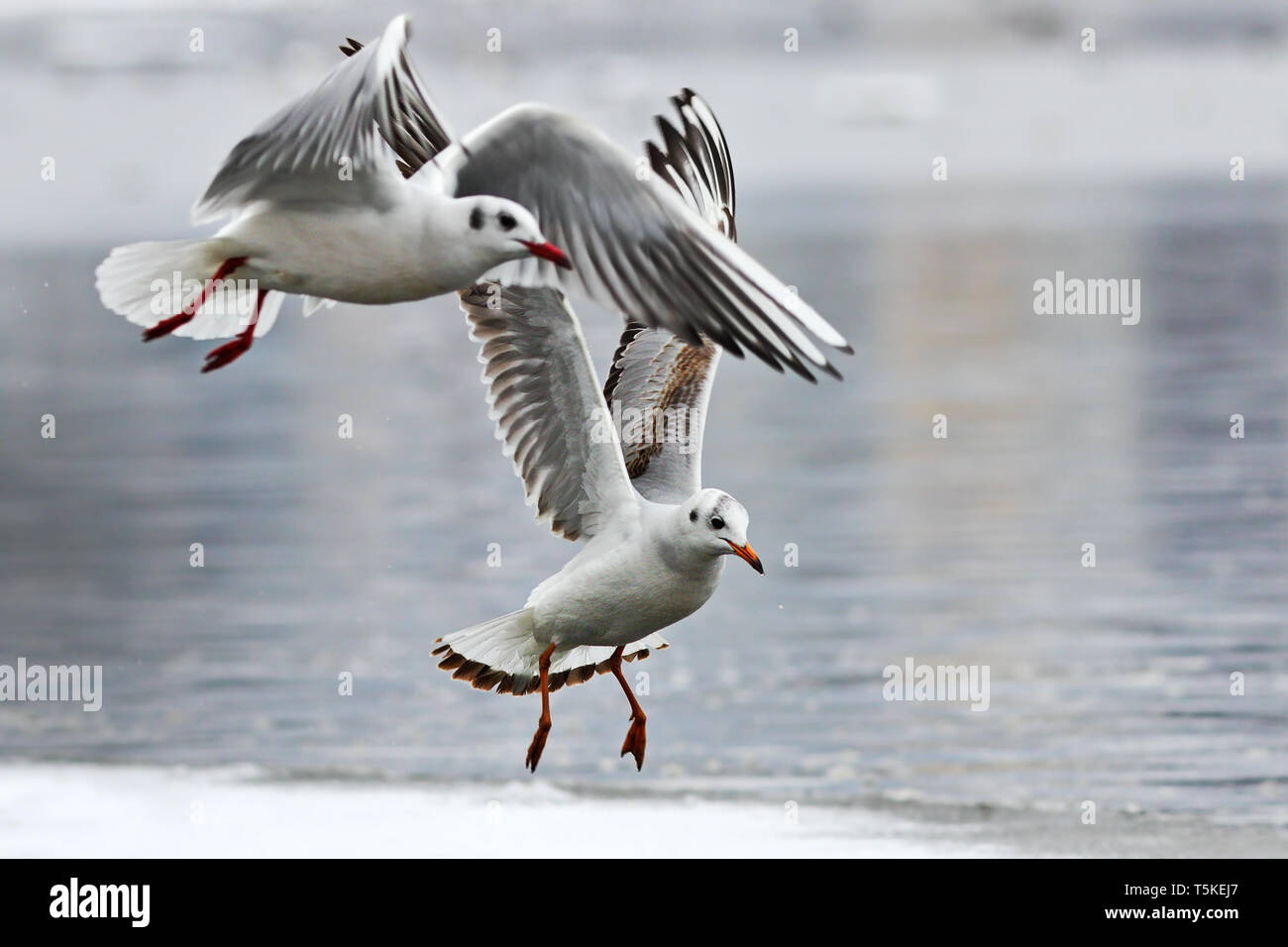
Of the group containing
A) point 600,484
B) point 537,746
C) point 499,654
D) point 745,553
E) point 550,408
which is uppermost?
point 550,408

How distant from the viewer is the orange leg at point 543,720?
22.8 ft

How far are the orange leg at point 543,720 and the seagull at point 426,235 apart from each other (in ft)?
4.54

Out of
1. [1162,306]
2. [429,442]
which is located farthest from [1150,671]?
[1162,306]

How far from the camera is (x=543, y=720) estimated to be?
7.18 m

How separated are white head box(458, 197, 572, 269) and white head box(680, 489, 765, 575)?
1.24 metres

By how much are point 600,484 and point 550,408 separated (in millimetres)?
299

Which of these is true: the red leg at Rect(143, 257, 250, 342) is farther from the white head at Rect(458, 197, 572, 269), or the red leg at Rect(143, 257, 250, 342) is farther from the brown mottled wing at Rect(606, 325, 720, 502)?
the brown mottled wing at Rect(606, 325, 720, 502)

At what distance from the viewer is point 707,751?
1018 cm

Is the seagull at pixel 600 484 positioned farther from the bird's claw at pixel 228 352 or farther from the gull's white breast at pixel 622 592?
the bird's claw at pixel 228 352

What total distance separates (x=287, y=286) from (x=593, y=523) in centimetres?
167

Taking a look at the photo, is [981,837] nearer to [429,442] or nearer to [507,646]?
[507,646]

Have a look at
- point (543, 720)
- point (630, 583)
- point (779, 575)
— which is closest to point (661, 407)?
point (630, 583)

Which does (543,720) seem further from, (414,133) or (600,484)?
(414,133)

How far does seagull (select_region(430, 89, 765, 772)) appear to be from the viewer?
718cm
